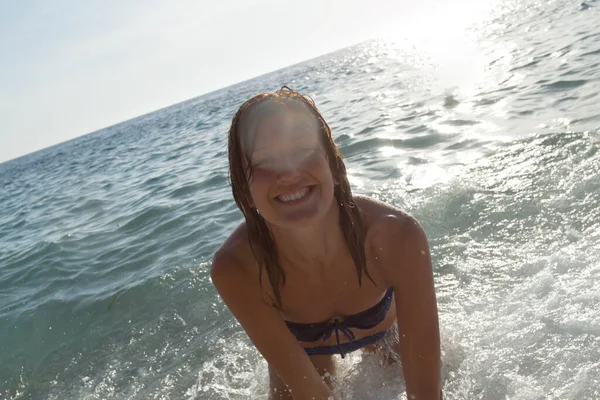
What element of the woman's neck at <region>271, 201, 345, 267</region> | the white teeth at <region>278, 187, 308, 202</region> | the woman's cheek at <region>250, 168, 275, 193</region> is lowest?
the woman's neck at <region>271, 201, 345, 267</region>

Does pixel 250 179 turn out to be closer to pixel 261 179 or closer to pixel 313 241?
pixel 261 179

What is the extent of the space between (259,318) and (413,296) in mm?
645

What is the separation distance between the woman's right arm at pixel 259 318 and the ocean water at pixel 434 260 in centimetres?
60

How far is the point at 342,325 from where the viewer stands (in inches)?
107

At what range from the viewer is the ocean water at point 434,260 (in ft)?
9.50

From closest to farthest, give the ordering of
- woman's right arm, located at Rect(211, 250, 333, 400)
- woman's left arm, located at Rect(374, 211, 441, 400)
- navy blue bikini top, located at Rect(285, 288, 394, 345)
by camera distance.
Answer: woman's left arm, located at Rect(374, 211, 441, 400) < woman's right arm, located at Rect(211, 250, 333, 400) < navy blue bikini top, located at Rect(285, 288, 394, 345)

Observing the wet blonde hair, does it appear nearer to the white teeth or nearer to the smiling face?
the smiling face

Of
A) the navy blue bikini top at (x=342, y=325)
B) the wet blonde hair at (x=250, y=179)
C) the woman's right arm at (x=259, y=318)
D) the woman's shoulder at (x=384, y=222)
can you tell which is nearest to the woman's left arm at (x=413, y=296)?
the woman's shoulder at (x=384, y=222)

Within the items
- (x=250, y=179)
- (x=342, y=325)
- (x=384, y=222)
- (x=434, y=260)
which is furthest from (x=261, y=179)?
(x=434, y=260)

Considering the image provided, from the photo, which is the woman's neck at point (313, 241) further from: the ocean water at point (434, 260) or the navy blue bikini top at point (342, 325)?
the ocean water at point (434, 260)

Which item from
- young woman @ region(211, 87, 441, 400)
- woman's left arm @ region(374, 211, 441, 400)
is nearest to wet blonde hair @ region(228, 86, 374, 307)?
young woman @ region(211, 87, 441, 400)

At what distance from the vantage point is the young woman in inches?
85.4

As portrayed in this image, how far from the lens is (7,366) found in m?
4.47

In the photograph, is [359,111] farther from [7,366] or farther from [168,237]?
[7,366]
